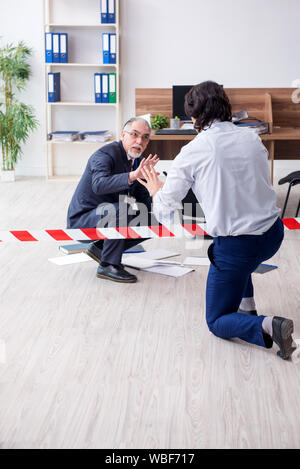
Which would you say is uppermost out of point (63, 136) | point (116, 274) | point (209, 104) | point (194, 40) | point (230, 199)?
point (194, 40)

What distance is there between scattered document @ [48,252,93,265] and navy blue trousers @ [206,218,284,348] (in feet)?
4.84

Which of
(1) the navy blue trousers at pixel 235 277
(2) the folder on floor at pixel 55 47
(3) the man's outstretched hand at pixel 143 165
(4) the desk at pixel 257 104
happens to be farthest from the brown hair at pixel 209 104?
(2) the folder on floor at pixel 55 47

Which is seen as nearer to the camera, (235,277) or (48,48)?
(235,277)

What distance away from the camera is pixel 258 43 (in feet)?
22.6

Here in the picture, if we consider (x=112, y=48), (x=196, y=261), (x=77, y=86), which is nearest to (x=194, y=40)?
(x=112, y=48)

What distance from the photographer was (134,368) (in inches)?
97.0

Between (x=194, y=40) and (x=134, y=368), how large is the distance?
Answer: 5258mm

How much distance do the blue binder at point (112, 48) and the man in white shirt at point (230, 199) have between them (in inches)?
174

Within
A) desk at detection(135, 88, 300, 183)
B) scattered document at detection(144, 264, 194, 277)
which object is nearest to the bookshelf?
desk at detection(135, 88, 300, 183)

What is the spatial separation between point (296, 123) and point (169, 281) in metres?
2.85

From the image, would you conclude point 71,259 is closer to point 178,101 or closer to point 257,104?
point 178,101

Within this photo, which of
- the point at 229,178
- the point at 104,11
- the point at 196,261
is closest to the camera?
the point at 229,178

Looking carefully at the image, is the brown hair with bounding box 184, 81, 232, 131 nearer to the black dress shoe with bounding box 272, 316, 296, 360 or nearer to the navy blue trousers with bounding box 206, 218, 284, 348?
the navy blue trousers with bounding box 206, 218, 284, 348

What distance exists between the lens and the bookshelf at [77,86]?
684 centimetres
